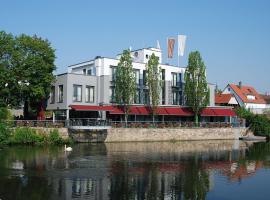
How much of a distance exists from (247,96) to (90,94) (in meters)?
49.2

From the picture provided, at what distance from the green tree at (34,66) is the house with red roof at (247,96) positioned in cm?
5107

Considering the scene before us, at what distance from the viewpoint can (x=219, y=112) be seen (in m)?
72.3

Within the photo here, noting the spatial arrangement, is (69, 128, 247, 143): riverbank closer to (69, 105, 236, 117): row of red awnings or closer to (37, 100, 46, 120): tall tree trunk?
(69, 105, 236, 117): row of red awnings

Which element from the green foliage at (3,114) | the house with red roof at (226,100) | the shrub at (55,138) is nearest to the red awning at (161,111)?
the shrub at (55,138)

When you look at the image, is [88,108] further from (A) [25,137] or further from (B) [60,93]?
(A) [25,137]

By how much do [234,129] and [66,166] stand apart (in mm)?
43500

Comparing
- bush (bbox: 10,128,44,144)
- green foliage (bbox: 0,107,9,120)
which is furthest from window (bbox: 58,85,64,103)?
bush (bbox: 10,128,44,144)

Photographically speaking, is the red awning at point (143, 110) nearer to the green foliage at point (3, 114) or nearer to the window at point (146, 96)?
the window at point (146, 96)

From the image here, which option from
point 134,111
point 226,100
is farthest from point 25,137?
point 226,100

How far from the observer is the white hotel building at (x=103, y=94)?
5959 centimetres

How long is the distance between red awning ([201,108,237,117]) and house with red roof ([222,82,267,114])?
72.1 ft

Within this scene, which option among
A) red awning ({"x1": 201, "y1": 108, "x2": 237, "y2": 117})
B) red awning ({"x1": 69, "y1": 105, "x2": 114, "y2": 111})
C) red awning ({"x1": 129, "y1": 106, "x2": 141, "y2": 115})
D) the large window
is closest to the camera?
red awning ({"x1": 69, "y1": 105, "x2": 114, "y2": 111})

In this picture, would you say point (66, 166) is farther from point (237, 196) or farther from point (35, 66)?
point (35, 66)

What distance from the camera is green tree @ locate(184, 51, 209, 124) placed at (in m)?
69.1
